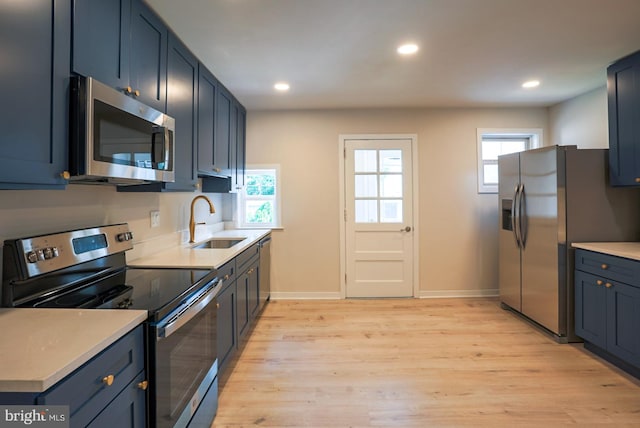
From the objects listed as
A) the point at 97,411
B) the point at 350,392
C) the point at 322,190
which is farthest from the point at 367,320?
the point at 97,411

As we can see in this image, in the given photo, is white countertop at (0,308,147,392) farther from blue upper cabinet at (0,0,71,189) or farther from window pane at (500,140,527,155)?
window pane at (500,140,527,155)

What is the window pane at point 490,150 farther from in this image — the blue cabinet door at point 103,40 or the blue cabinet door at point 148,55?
the blue cabinet door at point 103,40

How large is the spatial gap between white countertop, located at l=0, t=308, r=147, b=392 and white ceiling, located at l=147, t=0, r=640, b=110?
1.73 meters

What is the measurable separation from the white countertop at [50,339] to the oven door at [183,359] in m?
0.17

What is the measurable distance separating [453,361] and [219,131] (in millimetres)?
2812

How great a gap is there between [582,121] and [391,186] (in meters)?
2.15

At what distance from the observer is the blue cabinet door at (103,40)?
128 centimetres

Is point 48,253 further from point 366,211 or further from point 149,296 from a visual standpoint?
point 366,211

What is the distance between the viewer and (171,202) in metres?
2.79

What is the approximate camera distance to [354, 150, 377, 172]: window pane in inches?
161

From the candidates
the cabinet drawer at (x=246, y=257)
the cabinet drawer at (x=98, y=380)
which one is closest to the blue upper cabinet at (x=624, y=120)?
the cabinet drawer at (x=246, y=257)

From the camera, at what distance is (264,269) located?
3594 millimetres

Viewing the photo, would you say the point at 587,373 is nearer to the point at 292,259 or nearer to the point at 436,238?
the point at 436,238

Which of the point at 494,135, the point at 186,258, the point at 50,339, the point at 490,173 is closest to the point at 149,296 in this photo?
the point at 50,339
